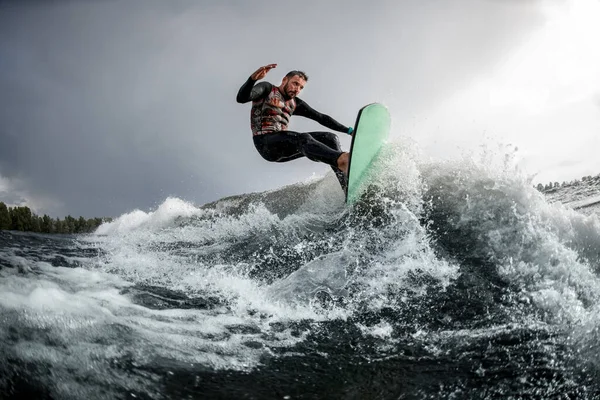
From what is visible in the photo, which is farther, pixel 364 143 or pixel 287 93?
pixel 287 93

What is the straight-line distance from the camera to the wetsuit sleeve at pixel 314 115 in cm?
777

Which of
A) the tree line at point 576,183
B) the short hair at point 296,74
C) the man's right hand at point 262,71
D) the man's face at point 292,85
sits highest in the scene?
the short hair at point 296,74

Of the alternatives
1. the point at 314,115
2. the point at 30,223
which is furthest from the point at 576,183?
the point at 30,223

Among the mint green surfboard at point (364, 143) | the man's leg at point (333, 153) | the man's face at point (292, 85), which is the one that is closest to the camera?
the mint green surfboard at point (364, 143)

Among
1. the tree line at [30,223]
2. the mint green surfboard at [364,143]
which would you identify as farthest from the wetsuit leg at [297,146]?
the tree line at [30,223]

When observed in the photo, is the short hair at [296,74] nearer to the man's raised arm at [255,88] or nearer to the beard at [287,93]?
the beard at [287,93]

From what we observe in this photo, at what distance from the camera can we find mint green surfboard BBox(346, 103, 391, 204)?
593cm

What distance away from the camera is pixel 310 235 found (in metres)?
6.28

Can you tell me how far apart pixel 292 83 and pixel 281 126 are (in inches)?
29.7

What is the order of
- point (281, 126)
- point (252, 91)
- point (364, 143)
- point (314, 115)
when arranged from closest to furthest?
point (364, 143), point (252, 91), point (281, 126), point (314, 115)

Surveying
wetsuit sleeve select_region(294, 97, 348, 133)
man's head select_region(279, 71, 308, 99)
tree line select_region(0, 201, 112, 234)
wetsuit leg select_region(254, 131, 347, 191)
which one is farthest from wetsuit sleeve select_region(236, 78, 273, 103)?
tree line select_region(0, 201, 112, 234)

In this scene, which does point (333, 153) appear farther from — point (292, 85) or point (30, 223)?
point (30, 223)

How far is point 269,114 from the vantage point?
7.05 meters

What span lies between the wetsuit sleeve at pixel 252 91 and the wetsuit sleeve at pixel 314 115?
2.81ft
